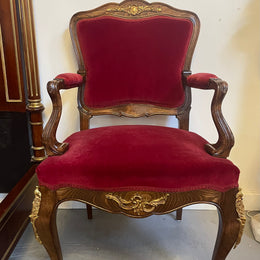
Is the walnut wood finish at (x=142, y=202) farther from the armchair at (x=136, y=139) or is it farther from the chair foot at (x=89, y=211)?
the chair foot at (x=89, y=211)

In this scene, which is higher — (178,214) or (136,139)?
(136,139)

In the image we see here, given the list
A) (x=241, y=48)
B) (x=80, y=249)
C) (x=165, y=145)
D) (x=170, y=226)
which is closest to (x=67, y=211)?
(x=80, y=249)

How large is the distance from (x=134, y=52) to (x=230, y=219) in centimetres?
77

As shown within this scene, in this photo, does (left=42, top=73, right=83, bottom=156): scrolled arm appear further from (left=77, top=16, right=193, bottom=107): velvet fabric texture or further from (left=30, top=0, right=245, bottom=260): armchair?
(left=77, top=16, right=193, bottom=107): velvet fabric texture

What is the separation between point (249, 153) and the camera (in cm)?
145

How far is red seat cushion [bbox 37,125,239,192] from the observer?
0.77m

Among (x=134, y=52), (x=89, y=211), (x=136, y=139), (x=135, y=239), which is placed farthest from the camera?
(x=89, y=211)

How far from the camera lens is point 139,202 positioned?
Answer: 2.65ft

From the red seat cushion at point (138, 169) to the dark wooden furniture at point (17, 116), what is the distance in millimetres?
437

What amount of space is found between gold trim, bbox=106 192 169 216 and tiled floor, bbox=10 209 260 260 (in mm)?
457

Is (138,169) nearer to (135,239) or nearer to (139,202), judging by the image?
(139,202)

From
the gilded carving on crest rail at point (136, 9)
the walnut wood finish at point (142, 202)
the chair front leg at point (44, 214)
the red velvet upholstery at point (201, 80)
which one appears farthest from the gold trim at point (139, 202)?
the gilded carving on crest rail at point (136, 9)

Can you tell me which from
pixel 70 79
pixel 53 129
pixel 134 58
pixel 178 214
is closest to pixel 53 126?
pixel 53 129

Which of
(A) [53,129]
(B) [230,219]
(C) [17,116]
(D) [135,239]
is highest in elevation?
(A) [53,129]
